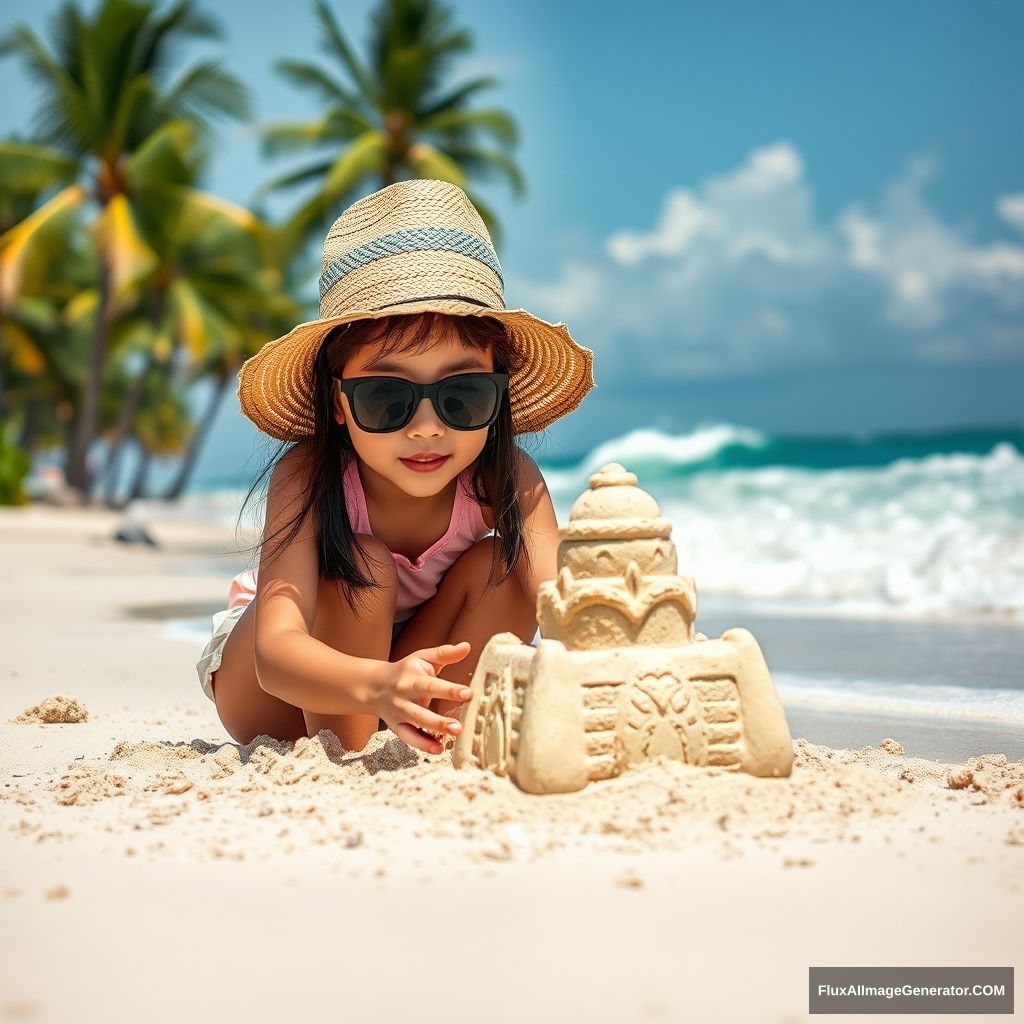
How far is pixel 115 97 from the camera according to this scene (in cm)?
2198

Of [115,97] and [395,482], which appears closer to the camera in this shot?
[395,482]

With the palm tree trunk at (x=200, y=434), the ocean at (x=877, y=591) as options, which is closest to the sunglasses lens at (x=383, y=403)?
the ocean at (x=877, y=591)

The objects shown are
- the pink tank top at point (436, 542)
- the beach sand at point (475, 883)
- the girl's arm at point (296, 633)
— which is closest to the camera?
the beach sand at point (475, 883)

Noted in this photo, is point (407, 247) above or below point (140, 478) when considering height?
below

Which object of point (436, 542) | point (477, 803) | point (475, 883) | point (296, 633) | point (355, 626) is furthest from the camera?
point (436, 542)

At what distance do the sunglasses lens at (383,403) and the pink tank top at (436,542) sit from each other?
0.40 meters

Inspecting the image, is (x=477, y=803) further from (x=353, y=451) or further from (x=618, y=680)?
(x=353, y=451)

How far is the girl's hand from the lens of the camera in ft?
8.15

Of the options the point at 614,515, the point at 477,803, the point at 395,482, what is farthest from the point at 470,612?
the point at 477,803

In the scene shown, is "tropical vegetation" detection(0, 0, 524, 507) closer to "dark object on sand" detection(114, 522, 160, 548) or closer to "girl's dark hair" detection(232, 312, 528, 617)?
"dark object on sand" detection(114, 522, 160, 548)

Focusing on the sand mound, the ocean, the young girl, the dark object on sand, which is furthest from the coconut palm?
the young girl

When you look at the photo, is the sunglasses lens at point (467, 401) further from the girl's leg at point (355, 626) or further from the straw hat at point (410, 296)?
the girl's leg at point (355, 626)

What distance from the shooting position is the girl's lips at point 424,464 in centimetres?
295

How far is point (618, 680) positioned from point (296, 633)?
2.66ft
